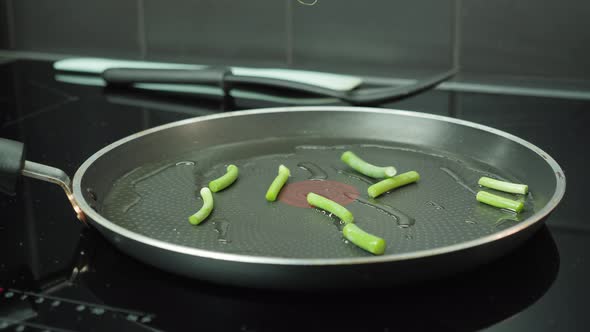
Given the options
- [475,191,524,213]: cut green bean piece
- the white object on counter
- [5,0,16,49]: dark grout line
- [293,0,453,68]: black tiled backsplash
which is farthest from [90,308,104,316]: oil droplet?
[5,0,16,49]: dark grout line

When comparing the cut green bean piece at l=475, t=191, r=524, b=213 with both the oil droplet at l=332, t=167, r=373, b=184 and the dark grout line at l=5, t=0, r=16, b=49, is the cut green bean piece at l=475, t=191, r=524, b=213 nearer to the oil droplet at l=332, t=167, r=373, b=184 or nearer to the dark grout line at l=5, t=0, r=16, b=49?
the oil droplet at l=332, t=167, r=373, b=184

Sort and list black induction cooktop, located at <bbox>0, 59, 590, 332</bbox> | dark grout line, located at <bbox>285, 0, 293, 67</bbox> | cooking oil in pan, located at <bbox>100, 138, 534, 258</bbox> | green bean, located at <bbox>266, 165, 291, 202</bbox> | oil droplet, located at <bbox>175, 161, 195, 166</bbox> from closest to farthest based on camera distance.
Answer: black induction cooktop, located at <bbox>0, 59, 590, 332</bbox> < cooking oil in pan, located at <bbox>100, 138, 534, 258</bbox> < green bean, located at <bbox>266, 165, 291, 202</bbox> < oil droplet, located at <bbox>175, 161, 195, 166</bbox> < dark grout line, located at <bbox>285, 0, 293, 67</bbox>

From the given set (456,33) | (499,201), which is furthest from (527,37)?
(499,201)

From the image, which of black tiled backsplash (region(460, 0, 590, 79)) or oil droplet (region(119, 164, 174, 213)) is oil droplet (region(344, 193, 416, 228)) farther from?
black tiled backsplash (region(460, 0, 590, 79))

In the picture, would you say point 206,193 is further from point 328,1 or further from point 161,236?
point 328,1

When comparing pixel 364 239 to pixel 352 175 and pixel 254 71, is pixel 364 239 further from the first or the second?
pixel 254 71

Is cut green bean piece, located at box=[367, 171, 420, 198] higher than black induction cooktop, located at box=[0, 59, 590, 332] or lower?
higher

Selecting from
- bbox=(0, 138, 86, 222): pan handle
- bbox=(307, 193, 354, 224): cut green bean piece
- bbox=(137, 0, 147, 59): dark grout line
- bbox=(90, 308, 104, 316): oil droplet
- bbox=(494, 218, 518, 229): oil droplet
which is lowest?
bbox=(90, 308, 104, 316): oil droplet

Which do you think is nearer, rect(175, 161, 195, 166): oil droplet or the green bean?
the green bean

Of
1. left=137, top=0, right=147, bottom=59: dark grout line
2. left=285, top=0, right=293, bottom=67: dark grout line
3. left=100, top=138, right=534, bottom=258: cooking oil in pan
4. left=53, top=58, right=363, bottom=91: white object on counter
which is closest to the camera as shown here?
left=100, top=138, right=534, bottom=258: cooking oil in pan
